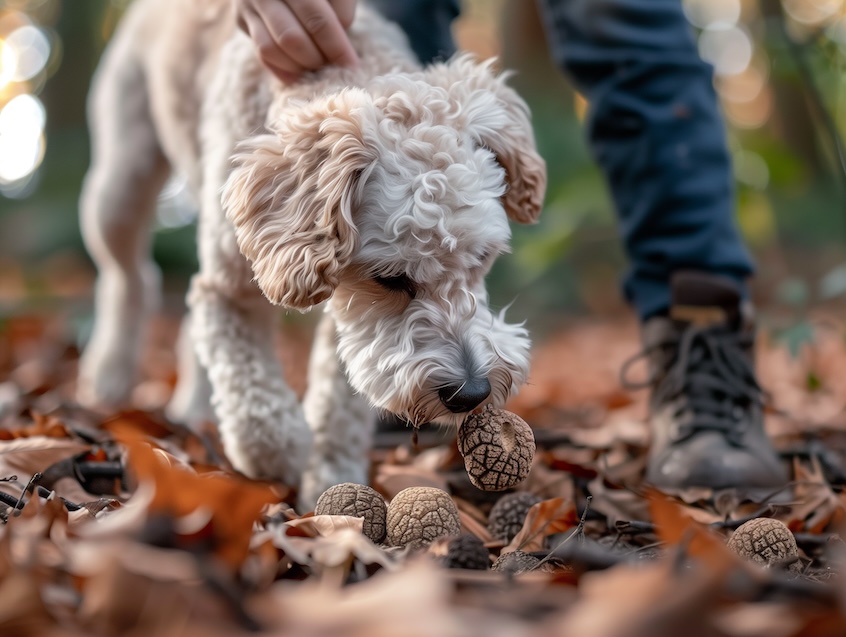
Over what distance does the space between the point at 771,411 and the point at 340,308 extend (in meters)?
1.94

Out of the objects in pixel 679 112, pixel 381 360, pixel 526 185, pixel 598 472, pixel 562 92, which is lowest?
pixel 598 472

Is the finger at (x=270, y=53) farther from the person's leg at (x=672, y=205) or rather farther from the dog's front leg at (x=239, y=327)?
the person's leg at (x=672, y=205)

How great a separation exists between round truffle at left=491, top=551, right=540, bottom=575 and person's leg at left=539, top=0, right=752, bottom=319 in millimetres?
1482

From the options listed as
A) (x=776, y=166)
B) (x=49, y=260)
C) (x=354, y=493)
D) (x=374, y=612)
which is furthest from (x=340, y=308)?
(x=49, y=260)

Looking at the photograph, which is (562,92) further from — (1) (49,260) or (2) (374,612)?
(2) (374,612)

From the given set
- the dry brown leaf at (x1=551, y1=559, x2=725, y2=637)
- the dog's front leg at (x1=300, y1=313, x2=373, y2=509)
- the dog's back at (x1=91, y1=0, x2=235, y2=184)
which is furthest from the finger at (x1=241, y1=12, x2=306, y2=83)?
the dry brown leaf at (x1=551, y1=559, x2=725, y2=637)

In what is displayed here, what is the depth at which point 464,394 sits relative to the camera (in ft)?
6.18

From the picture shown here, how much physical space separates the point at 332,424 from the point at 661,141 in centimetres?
154

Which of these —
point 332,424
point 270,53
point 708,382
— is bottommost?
point 332,424

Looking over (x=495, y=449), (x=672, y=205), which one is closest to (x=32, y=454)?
(x=495, y=449)

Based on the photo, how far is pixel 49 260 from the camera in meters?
7.93

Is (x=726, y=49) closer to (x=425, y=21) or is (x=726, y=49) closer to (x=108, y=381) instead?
(x=425, y=21)

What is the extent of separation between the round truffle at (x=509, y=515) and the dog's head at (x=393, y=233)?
0.26m

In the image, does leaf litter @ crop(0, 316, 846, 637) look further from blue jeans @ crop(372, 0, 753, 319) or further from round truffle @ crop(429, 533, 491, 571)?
blue jeans @ crop(372, 0, 753, 319)
